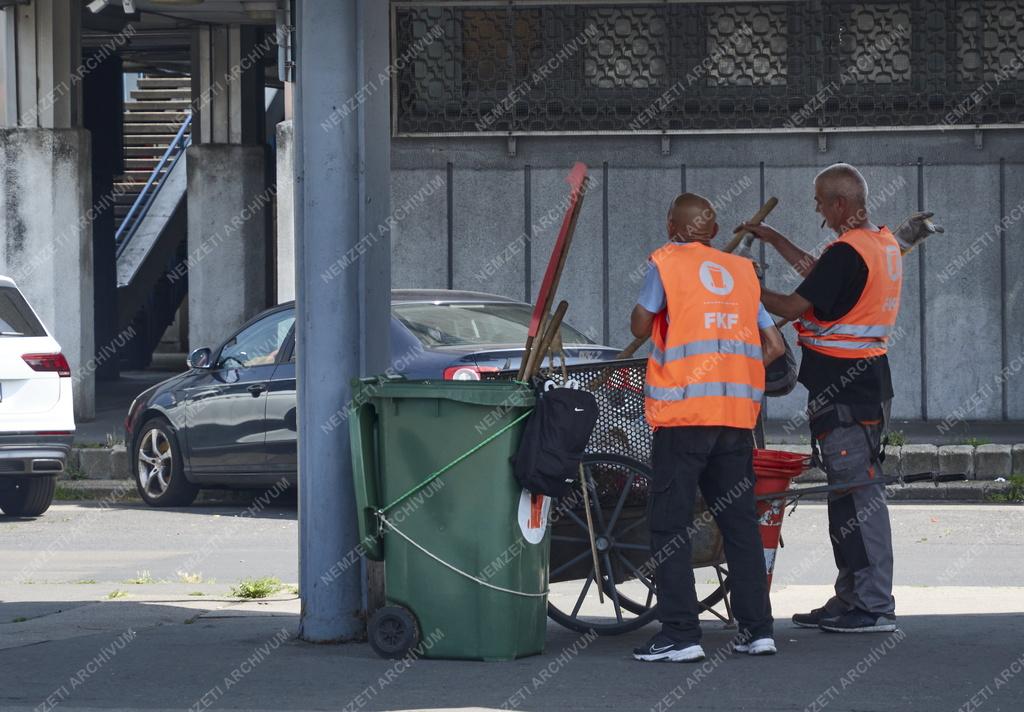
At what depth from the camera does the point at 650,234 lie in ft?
56.1

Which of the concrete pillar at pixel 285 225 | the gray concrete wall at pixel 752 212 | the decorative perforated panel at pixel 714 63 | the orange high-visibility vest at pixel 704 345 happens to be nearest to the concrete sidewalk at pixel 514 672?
the orange high-visibility vest at pixel 704 345

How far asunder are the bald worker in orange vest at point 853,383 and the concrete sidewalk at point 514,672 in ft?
0.82

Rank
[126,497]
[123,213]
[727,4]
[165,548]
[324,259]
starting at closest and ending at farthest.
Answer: [324,259], [165,548], [126,497], [727,4], [123,213]

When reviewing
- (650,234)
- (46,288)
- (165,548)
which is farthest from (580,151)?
(165,548)

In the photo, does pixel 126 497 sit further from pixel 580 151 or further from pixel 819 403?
pixel 819 403

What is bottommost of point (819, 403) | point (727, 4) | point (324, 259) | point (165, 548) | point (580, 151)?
point (165, 548)

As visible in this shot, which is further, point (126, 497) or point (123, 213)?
point (123, 213)

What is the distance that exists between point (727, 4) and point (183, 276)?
1283 centimetres

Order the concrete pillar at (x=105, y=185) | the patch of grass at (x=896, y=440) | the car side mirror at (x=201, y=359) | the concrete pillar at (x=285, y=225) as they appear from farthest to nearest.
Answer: the concrete pillar at (x=105, y=185) < the concrete pillar at (x=285, y=225) < the patch of grass at (x=896, y=440) < the car side mirror at (x=201, y=359)

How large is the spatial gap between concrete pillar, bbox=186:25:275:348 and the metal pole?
40.7 feet

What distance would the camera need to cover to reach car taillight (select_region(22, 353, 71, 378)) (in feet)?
38.8

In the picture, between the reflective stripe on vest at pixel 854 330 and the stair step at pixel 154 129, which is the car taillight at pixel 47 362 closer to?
the reflective stripe on vest at pixel 854 330

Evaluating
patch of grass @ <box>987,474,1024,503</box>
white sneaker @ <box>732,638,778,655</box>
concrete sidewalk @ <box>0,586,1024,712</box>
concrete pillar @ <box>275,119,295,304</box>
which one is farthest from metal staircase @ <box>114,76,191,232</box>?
white sneaker @ <box>732,638,778,655</box>

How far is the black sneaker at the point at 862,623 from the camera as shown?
22.7 feet
